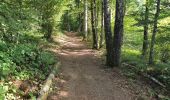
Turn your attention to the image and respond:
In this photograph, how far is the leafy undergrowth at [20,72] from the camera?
7.40 metres

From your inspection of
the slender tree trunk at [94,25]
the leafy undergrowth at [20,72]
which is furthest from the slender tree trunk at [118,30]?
the slender tree trunk at [94,25]

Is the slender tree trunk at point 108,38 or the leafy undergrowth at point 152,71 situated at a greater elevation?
the slender tree trunk at point 108,38

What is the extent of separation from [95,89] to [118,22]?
168 inches

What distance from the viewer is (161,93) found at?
35.5ft

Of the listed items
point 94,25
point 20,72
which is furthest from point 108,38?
point 94,25

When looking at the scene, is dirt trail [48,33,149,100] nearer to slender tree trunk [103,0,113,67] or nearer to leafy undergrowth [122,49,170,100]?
slender tree trunk [103,0,113,67]

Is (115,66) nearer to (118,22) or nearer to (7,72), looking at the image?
(118,22)

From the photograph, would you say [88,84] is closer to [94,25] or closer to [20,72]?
[20,72]

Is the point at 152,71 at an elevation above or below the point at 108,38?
below

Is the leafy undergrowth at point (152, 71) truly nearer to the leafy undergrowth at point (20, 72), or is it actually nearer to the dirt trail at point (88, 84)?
the dirt trail at point (88, 84)

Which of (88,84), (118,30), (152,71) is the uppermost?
(118,30)

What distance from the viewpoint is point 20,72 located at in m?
8.68

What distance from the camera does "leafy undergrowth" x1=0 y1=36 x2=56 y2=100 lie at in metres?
7.40

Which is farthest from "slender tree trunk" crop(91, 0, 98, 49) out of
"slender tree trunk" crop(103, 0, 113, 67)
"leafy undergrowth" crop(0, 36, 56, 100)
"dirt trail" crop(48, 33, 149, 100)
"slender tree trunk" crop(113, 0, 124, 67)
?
"leafy undergrowth" crop(0, 36, 56, 100)
